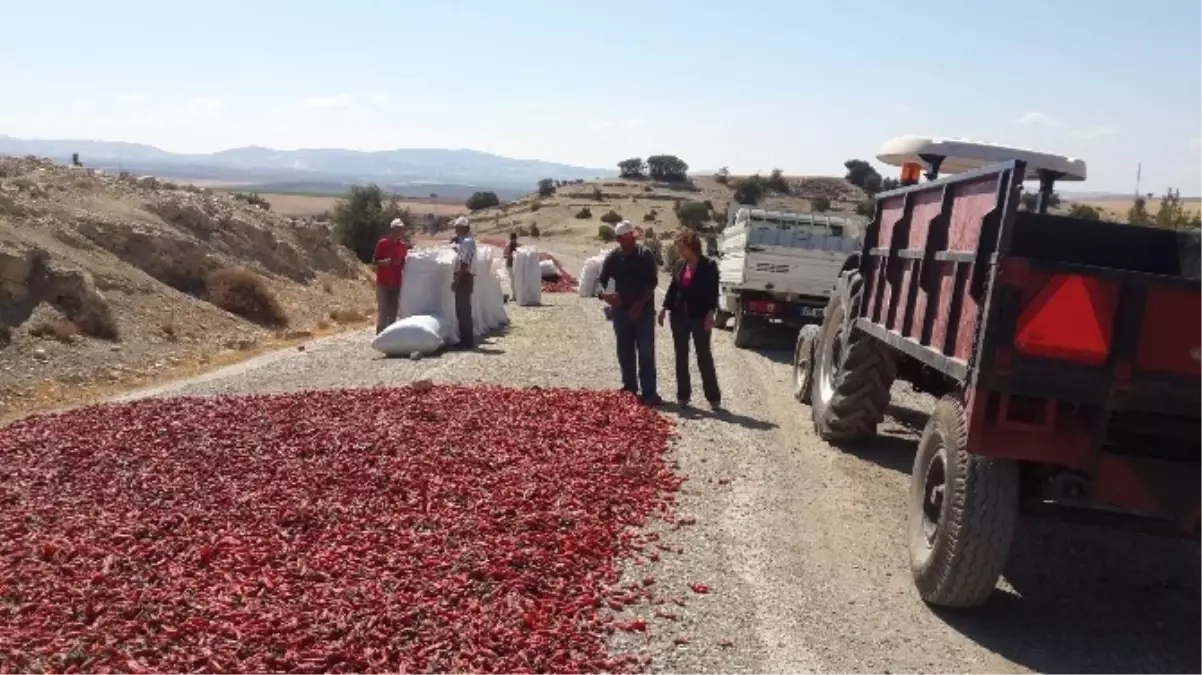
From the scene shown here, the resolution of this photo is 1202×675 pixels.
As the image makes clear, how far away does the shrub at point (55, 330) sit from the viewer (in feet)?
55.4

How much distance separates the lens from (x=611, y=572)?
656 centimetres

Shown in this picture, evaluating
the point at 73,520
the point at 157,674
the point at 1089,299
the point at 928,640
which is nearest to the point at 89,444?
the point at 73,520

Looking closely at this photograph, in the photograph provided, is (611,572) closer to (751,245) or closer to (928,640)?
(928,640)

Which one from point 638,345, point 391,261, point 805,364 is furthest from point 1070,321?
point 391,261

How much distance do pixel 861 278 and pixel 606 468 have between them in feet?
11.3

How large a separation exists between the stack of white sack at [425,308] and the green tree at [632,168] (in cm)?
11908

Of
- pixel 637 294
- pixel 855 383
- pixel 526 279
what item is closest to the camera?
pixel 855 383

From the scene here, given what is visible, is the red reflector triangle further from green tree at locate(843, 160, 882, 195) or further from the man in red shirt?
green tree at locate(843, 160, 882, 195)

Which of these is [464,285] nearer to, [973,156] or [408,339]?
[408,339]

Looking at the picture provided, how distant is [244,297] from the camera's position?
79.2 ft

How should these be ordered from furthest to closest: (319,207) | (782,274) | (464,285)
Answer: (319,207) → (782,274) → (464,285)

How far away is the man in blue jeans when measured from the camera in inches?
481

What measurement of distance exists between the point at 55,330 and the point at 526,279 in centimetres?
1157

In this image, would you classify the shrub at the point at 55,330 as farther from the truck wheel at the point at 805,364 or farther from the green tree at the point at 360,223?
the green tree at the point at 360,223
